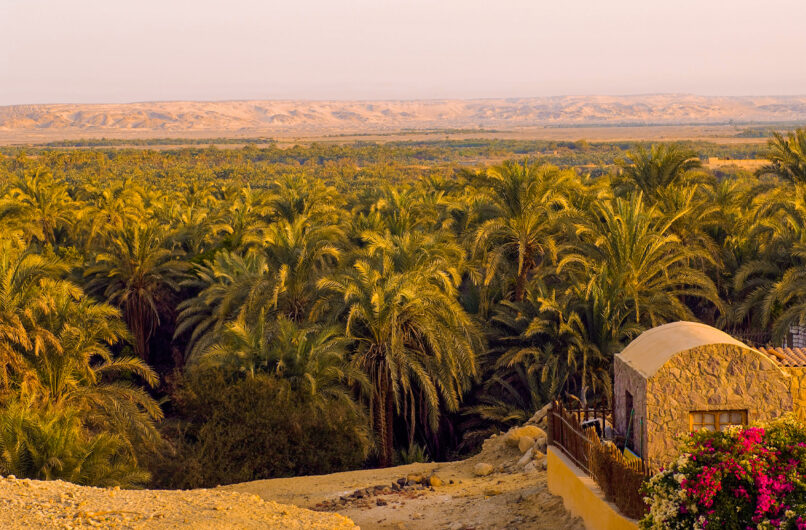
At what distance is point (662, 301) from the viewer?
22156mm

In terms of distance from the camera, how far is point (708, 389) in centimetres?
1157

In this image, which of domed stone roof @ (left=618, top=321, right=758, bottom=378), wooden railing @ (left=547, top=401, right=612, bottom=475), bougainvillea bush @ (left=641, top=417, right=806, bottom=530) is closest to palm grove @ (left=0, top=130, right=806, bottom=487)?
wooden railing @ (left=547, top=401, right=612, bottom=475)

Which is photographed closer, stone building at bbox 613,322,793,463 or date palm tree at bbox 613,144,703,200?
stone building at bbox 613,322,793,463

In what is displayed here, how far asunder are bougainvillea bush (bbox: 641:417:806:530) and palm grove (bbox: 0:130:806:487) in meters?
10.3

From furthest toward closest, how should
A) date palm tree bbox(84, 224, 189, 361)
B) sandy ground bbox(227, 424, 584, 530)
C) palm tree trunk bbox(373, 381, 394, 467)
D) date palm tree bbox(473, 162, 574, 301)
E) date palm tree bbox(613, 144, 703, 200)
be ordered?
date palm tree bbox(84, 224, 189, 361) < date palm tree bbox(613, 144, 703, 200) < date palm tree bbox(473, 162, 574, 301) < palm tree trunk bbox(373, 381, 394, 467) < sandy ground bbox(227, 424, 584, 530)

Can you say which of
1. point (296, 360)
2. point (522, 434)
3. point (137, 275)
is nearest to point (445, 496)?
point (522, 434)

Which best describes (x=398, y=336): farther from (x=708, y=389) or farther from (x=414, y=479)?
(x=708, y=389)

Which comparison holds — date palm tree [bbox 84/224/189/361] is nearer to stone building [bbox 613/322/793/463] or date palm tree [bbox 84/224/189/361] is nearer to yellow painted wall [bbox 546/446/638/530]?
yellow painted wall [bbox 546/446/638/530]

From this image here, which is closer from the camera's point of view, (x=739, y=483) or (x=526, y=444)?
(x=739, y=483)

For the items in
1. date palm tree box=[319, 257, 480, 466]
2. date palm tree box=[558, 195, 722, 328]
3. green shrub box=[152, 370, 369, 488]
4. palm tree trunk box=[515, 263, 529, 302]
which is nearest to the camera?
green shrub box=[152, 370, 369, 488]

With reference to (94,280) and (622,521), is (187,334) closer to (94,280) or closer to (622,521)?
(94,280)

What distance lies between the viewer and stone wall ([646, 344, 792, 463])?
1155 cm

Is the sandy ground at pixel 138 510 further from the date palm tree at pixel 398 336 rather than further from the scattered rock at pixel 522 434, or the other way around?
the date palm tree at pixel 398 336

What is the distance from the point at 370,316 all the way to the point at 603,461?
31.9 feet
